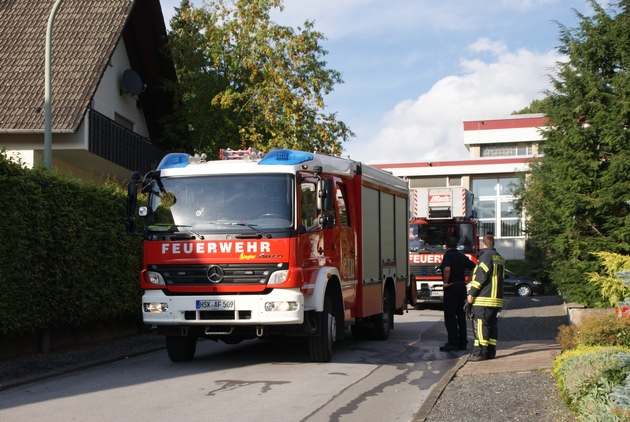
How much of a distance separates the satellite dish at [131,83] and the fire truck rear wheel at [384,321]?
12.2m

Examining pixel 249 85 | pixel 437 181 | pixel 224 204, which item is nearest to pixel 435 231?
pixel 249 85

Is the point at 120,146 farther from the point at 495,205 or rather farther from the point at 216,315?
the point at 495,205

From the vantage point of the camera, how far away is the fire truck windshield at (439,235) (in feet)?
79.4

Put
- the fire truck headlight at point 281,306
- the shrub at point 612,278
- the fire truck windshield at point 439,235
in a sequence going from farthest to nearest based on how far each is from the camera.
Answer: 1. the fire truck windshield at point 439,235
2. the shrub at point 612,278
3. the fire truck headlight at point 281,306

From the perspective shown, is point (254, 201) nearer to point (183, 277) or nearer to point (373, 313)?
point (183, 277)

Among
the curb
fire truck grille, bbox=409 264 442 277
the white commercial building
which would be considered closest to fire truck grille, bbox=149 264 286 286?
the curb

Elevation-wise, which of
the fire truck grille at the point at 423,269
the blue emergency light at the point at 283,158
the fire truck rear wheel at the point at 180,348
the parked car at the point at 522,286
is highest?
the blue emergency light at the point at 283,158

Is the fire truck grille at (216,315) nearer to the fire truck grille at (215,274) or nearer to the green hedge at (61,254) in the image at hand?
the fire truck grille at (215,274)

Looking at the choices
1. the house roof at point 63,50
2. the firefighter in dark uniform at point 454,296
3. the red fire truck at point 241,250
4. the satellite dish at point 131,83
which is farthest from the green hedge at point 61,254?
the satellite dish at point 131,83

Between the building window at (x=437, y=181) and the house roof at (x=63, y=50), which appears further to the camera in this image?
the building window at (x=437, y=181)

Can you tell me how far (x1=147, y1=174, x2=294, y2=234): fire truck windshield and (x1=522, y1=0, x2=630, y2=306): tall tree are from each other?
8307 mm

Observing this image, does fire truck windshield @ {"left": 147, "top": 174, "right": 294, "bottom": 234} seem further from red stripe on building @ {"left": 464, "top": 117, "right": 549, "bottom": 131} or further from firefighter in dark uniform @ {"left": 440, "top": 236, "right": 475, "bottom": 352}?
red stripe on building @ {"left": 464, "top": 117, "right": 549, "bottom": 131}

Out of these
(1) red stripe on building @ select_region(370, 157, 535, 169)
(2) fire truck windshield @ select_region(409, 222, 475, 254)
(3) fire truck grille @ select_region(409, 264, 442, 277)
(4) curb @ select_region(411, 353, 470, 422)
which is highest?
(1) red stripe on building @ select_region(370, 157, 535, 169)

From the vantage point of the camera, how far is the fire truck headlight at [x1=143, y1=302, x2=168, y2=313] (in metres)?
11.3
